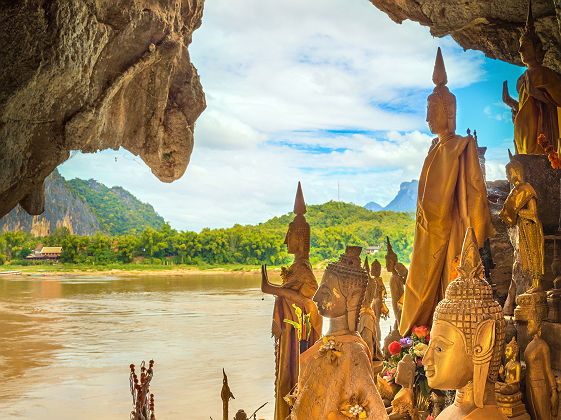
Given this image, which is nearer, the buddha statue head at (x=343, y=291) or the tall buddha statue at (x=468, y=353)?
the tall buddha statue at (x=468, y=353)

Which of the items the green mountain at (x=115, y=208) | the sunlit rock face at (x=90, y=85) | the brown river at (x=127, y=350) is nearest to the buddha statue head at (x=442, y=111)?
the sunlit rock face at (x=90, y=85)

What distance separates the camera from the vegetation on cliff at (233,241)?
1302cm

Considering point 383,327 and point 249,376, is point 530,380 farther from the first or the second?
point 383,327

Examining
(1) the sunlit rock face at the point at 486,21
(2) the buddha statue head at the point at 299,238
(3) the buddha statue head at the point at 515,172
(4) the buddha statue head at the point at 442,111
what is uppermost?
(1) the sunlit rock face at the point at 486,21

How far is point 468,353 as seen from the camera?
1.87 meters

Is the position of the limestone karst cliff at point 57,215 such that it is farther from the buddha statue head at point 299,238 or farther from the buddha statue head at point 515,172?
the buddha statue head at point 515,172

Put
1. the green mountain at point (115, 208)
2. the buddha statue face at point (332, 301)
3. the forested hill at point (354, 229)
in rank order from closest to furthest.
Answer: the buddha statue face at point (332, 301) → the forested hill at point (354, 229) → the green mountain at point (115, 208)

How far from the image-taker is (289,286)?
162 inches

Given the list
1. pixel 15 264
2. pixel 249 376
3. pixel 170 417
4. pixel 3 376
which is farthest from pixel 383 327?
pixel 15 264

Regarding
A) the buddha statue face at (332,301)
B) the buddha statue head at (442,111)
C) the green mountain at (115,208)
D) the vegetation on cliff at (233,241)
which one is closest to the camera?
the buddha statue face at (332,301)

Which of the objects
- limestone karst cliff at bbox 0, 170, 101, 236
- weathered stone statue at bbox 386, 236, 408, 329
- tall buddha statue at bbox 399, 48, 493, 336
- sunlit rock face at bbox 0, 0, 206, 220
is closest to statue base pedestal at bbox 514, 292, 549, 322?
tall buddha statue at bbox 399, 48, 493, 336

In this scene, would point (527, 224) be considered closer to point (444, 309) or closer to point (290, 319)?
point (444, 309)

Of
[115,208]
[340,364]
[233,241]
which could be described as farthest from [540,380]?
[115,208]

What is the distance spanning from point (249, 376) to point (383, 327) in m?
5.19
